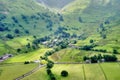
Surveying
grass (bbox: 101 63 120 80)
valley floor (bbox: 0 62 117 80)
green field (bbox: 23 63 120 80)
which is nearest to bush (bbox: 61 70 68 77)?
valley floor (bbox: 0 62 117 80)

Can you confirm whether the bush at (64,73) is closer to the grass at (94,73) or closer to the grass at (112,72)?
the grass at (94,73)

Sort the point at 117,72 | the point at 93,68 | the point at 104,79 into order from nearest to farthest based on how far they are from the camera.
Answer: the point at 104,79
the point at 117,72
the point at 93,68

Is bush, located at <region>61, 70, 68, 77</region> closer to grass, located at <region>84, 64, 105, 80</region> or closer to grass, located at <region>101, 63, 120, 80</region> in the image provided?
grass, located at <region>84, 64, 105, 80</region>

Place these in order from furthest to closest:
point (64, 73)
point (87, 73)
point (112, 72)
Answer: point (87, 73) → point (112, 72) → point (64, 73)

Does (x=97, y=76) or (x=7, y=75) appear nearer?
(x=97, y=76)

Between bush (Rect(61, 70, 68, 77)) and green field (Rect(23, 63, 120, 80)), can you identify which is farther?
bush (Rect(61, 70, 68, 77))

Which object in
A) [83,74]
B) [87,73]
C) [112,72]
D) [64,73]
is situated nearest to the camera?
[83,74]

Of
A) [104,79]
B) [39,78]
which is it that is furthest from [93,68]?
[39,78]

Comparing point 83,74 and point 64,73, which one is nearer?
point 83,74

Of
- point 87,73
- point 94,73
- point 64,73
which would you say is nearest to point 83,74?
point 87,73

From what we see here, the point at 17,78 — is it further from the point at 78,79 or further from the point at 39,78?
the point at 78,79

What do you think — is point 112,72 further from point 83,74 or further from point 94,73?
point 83,74
